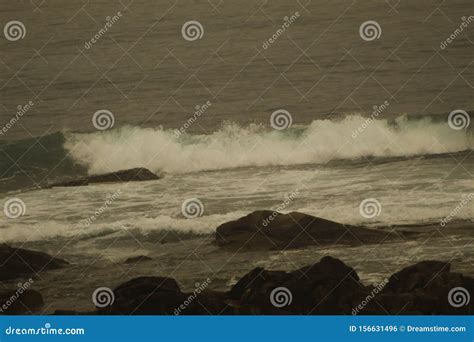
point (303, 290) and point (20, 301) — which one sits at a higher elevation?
point (303, 290)

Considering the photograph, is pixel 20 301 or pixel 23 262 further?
pixel 23 262

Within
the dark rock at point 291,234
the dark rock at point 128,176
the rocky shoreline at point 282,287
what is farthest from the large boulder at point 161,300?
the dark rock at point 128,176

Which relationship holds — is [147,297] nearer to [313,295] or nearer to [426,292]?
[313,295]

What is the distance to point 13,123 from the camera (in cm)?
1270

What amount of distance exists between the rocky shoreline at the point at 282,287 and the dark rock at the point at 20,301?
0.04 feet

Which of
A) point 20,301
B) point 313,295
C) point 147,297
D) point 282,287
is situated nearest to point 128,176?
point 147,297

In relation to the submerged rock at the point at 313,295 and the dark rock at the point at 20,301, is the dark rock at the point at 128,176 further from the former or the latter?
the dark rock at the point at 20,301

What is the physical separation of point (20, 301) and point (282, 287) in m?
2.89

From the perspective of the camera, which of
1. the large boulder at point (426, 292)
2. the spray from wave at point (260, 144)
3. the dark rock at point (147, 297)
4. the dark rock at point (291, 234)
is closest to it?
the large boulder at point (426, 292)

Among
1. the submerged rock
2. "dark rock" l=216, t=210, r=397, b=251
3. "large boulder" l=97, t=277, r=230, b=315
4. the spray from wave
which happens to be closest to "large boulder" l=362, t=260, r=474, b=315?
the submerged rock

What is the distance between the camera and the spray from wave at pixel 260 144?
12.6 metres

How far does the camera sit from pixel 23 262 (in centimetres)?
1255

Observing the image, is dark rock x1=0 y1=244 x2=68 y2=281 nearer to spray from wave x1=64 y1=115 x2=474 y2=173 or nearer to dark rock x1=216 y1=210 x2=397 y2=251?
spray from wave x1=64 y1=115 x2=474 y2=173
